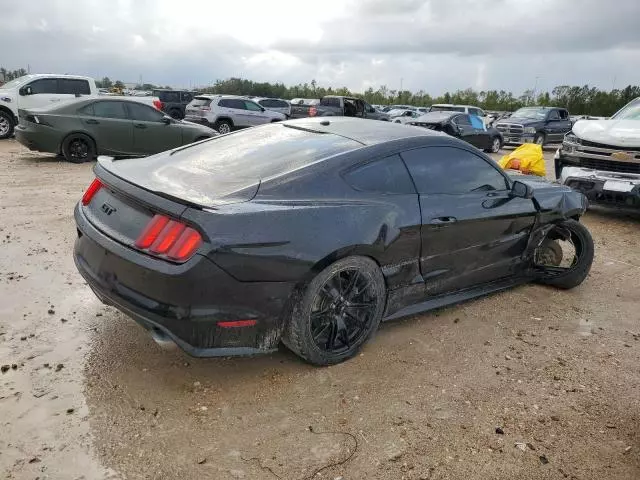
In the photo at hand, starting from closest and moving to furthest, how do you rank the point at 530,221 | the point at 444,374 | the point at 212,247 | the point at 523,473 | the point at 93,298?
the point at 523,473 < the point at 212,247 < the point at 444,374 < the point at 93,298 < the point at 530,221

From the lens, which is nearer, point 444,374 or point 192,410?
point 192,410

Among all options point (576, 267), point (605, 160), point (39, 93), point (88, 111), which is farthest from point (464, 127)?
point (576, 267)

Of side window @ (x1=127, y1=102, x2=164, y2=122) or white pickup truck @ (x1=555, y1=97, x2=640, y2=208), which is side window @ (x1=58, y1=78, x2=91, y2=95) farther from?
white pickup truck @ (x1=555, y1=97, x2=640, y2=208)

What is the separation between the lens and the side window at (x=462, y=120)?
1692 centimetres

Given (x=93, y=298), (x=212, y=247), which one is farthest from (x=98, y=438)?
(x=93, y=298)

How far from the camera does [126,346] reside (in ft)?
11.5

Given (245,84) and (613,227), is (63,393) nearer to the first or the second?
(613,227)

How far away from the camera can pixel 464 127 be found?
17.0 m

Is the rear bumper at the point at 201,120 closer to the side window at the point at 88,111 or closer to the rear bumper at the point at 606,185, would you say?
the side window at the point at 88,111

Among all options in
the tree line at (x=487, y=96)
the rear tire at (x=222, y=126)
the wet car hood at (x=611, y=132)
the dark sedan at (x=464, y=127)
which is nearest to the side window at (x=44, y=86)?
the rear tire at (x=222, y=126)

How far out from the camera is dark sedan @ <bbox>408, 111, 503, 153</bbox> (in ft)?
54.3

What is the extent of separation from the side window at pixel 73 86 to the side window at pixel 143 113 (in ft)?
14.6

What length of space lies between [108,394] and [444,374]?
1.98 m

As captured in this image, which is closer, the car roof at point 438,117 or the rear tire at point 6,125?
the rear tire at point 6,125
